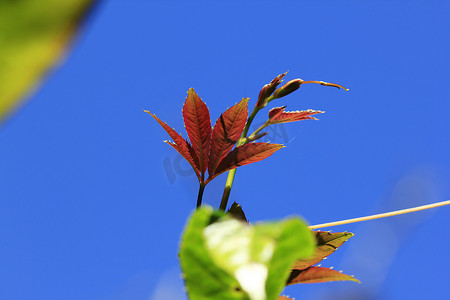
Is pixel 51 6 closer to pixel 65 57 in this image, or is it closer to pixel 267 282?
pixel 65 57

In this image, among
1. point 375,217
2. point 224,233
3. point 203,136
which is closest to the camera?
point 224,233

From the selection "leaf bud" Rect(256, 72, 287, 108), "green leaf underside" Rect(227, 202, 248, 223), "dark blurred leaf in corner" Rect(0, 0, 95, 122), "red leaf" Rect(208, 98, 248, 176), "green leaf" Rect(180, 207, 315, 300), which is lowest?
"green leaf" Rect(180, 207, 315, 300)

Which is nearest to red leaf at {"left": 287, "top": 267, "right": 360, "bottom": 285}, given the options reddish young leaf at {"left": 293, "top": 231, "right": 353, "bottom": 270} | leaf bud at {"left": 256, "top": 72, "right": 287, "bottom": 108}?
reddish young leaf at {"left": 293, "top": 231, "right": 353, "bottom": 270}

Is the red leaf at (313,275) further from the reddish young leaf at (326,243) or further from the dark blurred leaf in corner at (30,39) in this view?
the dark blurred leaf in corner at (30,39)

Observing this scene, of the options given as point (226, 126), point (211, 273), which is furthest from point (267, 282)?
point (226, 126)

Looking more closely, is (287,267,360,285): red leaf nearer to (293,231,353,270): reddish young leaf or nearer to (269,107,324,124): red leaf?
(293,231,353,270): reddish young leaf

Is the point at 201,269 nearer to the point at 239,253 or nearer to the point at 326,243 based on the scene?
the point at 239,253
